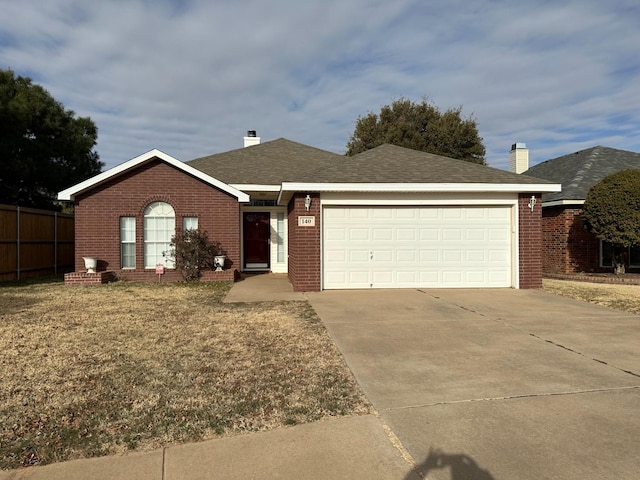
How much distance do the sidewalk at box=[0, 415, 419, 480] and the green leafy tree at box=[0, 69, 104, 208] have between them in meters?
21.3

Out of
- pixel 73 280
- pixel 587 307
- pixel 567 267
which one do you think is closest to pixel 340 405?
pixel 587 307

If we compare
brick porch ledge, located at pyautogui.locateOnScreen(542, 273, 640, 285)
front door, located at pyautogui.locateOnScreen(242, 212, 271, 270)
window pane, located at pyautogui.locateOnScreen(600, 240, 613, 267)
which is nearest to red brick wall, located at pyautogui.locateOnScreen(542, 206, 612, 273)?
window pane, located at pyautogui.locateOnScreen(600, 240, 613, 267)

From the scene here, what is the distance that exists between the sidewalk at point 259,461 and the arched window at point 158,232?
34.4ft

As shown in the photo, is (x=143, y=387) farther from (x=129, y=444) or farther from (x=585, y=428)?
(x=585, y=428)

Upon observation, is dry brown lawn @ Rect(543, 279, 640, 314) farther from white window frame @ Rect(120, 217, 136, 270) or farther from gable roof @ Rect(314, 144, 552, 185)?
white window frame @ Rect(120, 217, 136, 270)

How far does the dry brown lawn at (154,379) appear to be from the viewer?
3260mm

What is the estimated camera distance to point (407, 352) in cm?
526

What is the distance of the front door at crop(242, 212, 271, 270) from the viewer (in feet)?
50.0

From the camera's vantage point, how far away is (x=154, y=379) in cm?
430

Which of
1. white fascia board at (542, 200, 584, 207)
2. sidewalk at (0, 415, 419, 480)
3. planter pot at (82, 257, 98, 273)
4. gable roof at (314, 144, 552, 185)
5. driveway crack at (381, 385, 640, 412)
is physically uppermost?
gable roof at (314, 144, 552, 185)

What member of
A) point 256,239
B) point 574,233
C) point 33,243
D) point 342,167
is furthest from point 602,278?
point 33,243

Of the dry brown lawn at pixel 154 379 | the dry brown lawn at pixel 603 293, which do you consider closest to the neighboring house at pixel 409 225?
the dry brown lawn at pixel 603 293

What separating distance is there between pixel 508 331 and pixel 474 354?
4.74 ft

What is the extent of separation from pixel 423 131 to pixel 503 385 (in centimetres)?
3230
